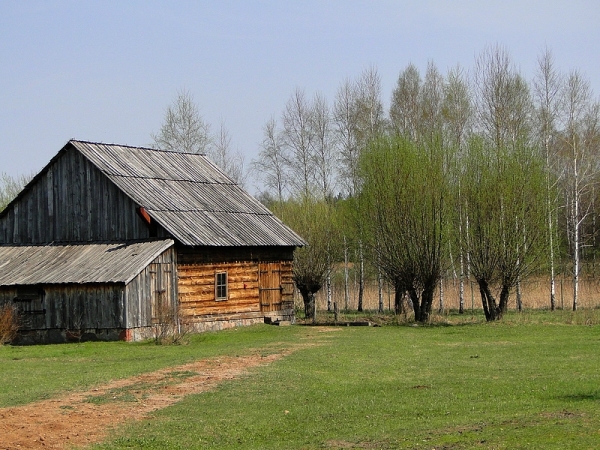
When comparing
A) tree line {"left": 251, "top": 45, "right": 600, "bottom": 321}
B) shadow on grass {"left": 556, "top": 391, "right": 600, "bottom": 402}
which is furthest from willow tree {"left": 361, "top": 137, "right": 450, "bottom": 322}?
shadow on grass {"left": 556, "top": 391, "right": 600, "bottom": 402}

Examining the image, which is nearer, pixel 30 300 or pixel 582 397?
pixel 582 397

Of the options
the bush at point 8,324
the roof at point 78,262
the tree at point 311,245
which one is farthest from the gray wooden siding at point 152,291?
the tree at point 311,245

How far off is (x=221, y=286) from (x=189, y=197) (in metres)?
4.68

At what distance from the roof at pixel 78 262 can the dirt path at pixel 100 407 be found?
9243 mm

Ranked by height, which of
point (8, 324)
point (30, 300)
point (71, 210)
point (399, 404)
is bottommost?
point (399, 404)

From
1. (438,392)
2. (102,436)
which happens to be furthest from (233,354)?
(102,436)

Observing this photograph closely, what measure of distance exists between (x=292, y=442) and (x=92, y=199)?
81.8ft

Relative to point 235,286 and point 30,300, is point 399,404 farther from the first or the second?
point 235,286

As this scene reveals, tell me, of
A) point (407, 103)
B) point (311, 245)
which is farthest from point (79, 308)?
point (407, 103)

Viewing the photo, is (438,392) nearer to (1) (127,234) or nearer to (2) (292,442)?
(2) (292,442)

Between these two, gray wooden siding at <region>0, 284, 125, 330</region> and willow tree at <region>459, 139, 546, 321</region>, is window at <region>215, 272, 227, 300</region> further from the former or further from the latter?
willow tree at <region>459, 139, 546, 321</region>

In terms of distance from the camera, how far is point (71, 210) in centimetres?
3728

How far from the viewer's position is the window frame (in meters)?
37.3

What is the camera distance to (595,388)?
1764cm
